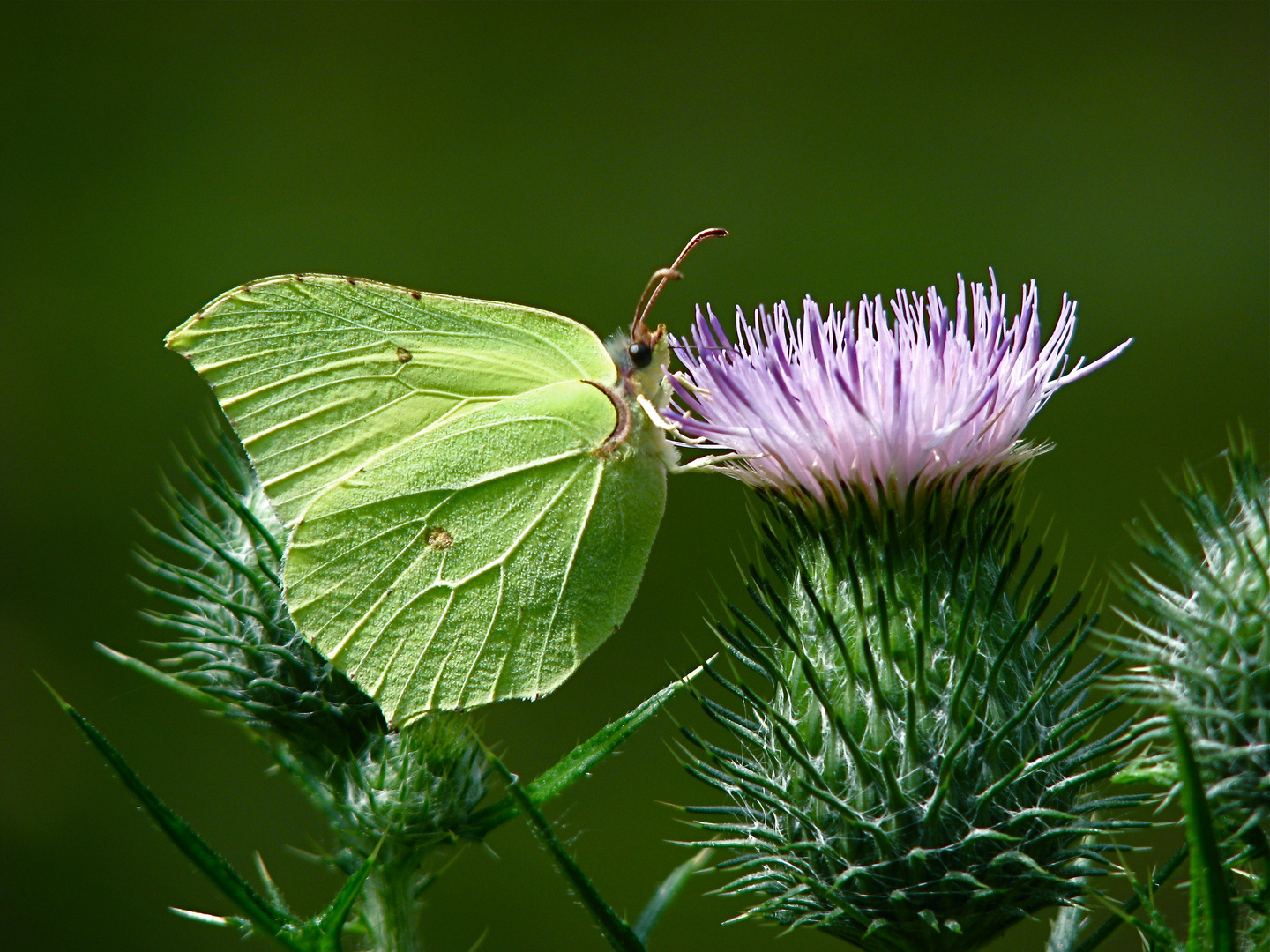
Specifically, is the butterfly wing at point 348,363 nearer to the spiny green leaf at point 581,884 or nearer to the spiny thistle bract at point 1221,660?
the spiny green leaf at point 581,884

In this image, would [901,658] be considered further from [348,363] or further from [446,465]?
[348,363]

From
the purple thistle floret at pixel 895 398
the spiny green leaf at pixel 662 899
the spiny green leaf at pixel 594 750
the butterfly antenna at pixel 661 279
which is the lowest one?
the spiny green leaf at pixel 662 899

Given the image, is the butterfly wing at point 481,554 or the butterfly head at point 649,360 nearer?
the butterfly wing at point 481,554

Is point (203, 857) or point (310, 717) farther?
point (310, 717)

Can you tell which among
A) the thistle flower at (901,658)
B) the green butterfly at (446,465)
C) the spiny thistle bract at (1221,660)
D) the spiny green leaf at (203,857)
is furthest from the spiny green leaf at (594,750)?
the spiny thistle bract at (1221,660)

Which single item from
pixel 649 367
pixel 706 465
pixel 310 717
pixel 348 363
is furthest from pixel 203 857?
pixel 649 367

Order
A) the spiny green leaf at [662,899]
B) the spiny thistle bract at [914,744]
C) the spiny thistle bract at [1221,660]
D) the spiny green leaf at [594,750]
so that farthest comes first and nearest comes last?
the spiny green leaf at [662,899]
the spiny green leaf at [594,750]
the spiny thistle bract at [914,744]
the spiny thistle bract at [1221,660]

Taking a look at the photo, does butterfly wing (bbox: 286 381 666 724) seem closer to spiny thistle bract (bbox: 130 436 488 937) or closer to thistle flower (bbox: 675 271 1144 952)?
spiny thistle bract (bbox: 130 436 488 937)

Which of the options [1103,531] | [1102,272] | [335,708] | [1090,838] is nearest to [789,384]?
[1090,838]
